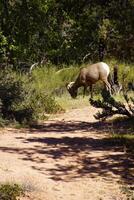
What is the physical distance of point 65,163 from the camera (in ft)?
32.1

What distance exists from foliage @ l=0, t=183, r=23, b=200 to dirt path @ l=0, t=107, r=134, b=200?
0.19m

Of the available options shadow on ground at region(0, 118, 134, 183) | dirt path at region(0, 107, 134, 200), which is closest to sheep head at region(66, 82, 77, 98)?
dirt path at region(0, 107, 134, 200)

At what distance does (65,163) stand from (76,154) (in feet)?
2.10

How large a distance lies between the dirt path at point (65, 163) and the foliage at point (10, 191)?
190 mm

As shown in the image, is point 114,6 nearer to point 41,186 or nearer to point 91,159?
point 91,159

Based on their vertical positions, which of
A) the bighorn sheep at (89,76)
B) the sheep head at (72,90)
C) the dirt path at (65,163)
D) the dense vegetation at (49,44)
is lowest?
the dirt path at (65,163)

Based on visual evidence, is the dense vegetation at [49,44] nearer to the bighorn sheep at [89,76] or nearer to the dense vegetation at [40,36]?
the dense vegetation at [40,36]

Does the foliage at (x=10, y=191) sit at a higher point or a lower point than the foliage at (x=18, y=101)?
lower

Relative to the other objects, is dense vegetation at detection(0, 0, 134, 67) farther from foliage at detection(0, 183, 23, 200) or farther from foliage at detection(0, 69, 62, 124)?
foliage at detection(0, 183, 23, 200)

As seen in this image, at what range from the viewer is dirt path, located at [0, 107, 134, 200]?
330 inches

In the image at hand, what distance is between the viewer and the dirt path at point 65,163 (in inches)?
330

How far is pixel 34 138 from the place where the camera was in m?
11.8

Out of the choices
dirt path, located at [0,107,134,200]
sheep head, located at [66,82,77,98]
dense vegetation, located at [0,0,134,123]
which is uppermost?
dense vegetation, located at [0,0,134,123]

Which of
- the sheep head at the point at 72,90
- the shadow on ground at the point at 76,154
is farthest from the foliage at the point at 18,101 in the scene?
the sheep head at the point at 72,90
